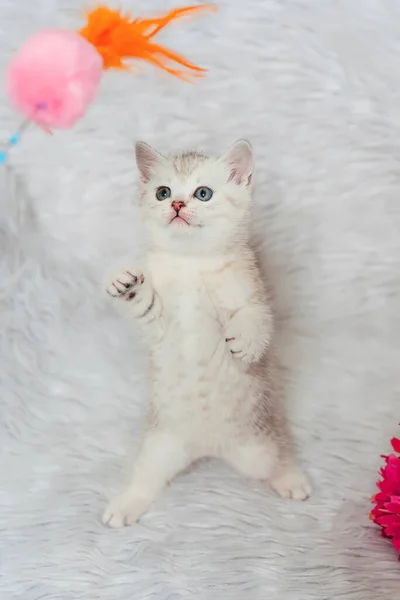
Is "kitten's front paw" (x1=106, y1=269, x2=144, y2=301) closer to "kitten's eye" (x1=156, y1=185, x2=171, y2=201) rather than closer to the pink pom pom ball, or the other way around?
"kitten's eye" (x1=156, y1=185, x2=171, y2=201)

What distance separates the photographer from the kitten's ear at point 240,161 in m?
0.87

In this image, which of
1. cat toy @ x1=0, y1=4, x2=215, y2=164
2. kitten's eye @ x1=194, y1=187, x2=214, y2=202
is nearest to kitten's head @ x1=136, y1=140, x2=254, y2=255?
kitten's eye @ x1=194, y1=187, x2=214, y2=202

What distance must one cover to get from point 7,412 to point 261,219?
0.48m

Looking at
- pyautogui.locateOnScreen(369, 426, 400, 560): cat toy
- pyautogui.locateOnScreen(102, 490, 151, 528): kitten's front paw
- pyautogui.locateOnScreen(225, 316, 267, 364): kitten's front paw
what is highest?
pyautogui.locateOnScreen(225, 316, 267, 364): kitten's front paw

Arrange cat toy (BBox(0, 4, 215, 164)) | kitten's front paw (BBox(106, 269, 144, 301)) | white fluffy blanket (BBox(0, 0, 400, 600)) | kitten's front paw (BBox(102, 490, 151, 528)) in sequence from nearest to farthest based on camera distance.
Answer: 1. cat toy (BBox(0, 4, 215, 164))
2. kitten's front paw (BBox(106, 269, 144, 301))
3. kitten's front paw (BBox(102, 490, 151, 528))
4. white fluffy blanket (BBox(0, 0, 400, 600))

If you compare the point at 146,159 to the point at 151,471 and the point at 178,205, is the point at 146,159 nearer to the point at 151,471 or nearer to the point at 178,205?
the point at 178,205

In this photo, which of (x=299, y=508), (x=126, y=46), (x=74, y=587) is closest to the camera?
(x=126, y=46)

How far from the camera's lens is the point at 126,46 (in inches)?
27.3

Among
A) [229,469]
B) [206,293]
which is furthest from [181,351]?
[229,469]

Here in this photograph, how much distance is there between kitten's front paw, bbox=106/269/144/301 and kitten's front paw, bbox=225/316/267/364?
120mm

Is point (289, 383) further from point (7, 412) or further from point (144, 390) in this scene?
point (7, 412)

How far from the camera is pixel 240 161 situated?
88 cm

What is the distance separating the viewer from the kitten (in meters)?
0.87

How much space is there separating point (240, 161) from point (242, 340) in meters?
0.21
